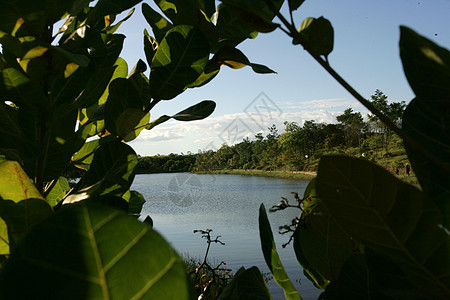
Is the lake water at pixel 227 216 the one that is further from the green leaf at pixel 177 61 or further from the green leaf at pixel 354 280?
the green leaf at pixel 354 280

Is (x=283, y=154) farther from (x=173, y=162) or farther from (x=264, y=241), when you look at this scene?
(x=264, y=241)

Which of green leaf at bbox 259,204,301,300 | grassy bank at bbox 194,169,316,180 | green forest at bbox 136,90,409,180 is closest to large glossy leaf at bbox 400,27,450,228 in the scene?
green leaf at bbox 259,204,301,300

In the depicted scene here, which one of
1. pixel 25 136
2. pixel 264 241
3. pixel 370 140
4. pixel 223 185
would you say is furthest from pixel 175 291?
pixel 223 185

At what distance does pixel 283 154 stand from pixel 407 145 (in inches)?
1307

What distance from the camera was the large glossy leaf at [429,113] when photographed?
20 centimetres

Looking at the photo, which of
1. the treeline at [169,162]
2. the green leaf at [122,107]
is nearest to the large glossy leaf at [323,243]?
the green leaf at [122,107]

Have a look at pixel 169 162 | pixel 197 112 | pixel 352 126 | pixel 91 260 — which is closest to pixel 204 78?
pixel 197 112

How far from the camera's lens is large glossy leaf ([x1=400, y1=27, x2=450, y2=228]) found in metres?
0.20

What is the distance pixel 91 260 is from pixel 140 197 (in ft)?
1.53

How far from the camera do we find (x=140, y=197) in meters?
0.62

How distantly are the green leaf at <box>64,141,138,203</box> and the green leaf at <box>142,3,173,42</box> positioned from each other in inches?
7.8

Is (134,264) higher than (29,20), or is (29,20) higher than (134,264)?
(29,20)

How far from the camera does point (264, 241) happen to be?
31 cm

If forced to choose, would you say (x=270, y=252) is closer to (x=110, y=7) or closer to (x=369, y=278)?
(x=369, y=278)
